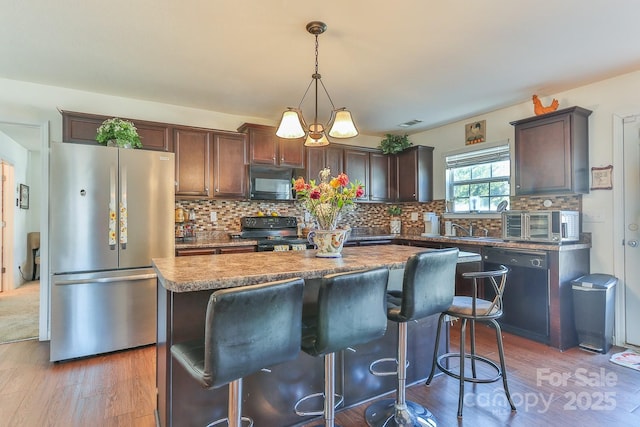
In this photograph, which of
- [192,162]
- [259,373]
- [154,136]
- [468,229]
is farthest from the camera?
[468,229]

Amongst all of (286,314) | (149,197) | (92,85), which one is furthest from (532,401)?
(92,85)

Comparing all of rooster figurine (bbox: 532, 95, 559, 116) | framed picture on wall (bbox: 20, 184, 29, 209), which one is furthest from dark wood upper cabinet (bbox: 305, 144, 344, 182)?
framed picture on wall (bbox: 20, 184, 29, 209)

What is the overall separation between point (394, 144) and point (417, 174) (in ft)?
1.98

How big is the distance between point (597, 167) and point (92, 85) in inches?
197

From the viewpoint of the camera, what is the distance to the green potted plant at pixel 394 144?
5138mm

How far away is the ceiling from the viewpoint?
215 cm

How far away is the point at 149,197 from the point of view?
3135mm

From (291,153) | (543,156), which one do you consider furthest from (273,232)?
(543,156)

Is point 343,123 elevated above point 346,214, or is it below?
above

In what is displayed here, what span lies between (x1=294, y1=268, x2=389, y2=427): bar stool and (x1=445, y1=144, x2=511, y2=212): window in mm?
3296

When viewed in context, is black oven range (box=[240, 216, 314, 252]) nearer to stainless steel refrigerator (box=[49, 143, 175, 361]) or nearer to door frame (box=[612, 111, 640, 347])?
stainless steel refrigerator (box=[49, 143, 175, 361])

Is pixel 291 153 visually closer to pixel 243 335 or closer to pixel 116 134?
pixel 116 134

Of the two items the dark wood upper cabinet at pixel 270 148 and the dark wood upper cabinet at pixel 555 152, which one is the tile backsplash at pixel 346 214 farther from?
the dark wood upper cabinet at pixel 270 148

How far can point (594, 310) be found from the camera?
2.97 metres
